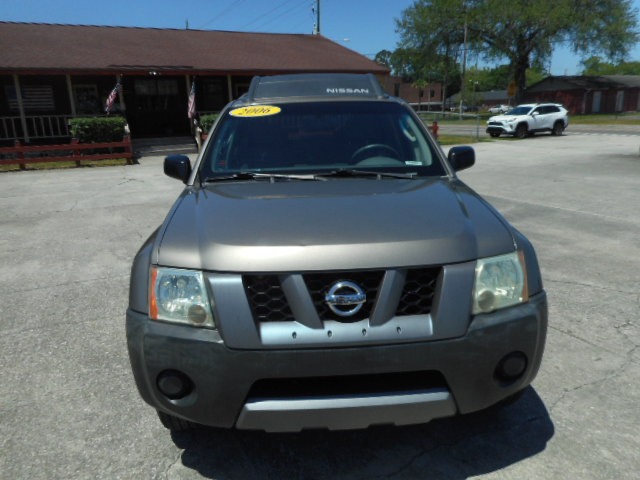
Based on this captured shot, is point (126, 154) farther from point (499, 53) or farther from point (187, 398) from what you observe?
point (499, 53)

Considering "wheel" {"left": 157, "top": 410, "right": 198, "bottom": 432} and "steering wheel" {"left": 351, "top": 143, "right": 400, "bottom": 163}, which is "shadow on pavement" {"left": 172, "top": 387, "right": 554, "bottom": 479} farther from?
"steering wheel" {"left": 351, "top": 143, "right": 400, "bottom": 163}

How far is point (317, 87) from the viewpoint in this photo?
382 cm

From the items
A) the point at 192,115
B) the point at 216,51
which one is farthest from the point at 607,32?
the point at 192,115

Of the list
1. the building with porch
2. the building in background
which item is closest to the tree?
the building in background

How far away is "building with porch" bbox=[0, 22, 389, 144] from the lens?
66.3 feet

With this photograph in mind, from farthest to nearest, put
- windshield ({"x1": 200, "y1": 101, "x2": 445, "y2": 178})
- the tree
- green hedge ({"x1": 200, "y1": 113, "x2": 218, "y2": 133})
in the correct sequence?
the tree
green hedge ({"x1": 200, "y1": 113, "x2": 218, "y2": 133})
windshield ({"x1": 200, "y1": 101, "x2": 445, "y2": 178})

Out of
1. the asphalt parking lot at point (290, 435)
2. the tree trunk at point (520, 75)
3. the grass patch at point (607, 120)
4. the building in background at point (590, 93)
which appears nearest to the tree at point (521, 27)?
the tree trunk at point (520, 75)

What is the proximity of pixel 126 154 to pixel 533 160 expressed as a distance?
43.3 feet

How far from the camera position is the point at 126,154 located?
1711cm

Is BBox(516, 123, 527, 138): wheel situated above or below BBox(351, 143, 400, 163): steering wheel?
below

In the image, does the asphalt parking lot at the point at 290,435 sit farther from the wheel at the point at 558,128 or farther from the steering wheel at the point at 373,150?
the wheel at the point at 558,128

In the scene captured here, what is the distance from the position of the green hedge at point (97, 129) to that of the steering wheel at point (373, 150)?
17.1 meters

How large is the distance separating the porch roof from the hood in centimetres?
2034

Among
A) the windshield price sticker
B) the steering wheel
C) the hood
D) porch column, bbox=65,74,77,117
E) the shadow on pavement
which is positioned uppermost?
porch column, bbox=65,74,77,117
